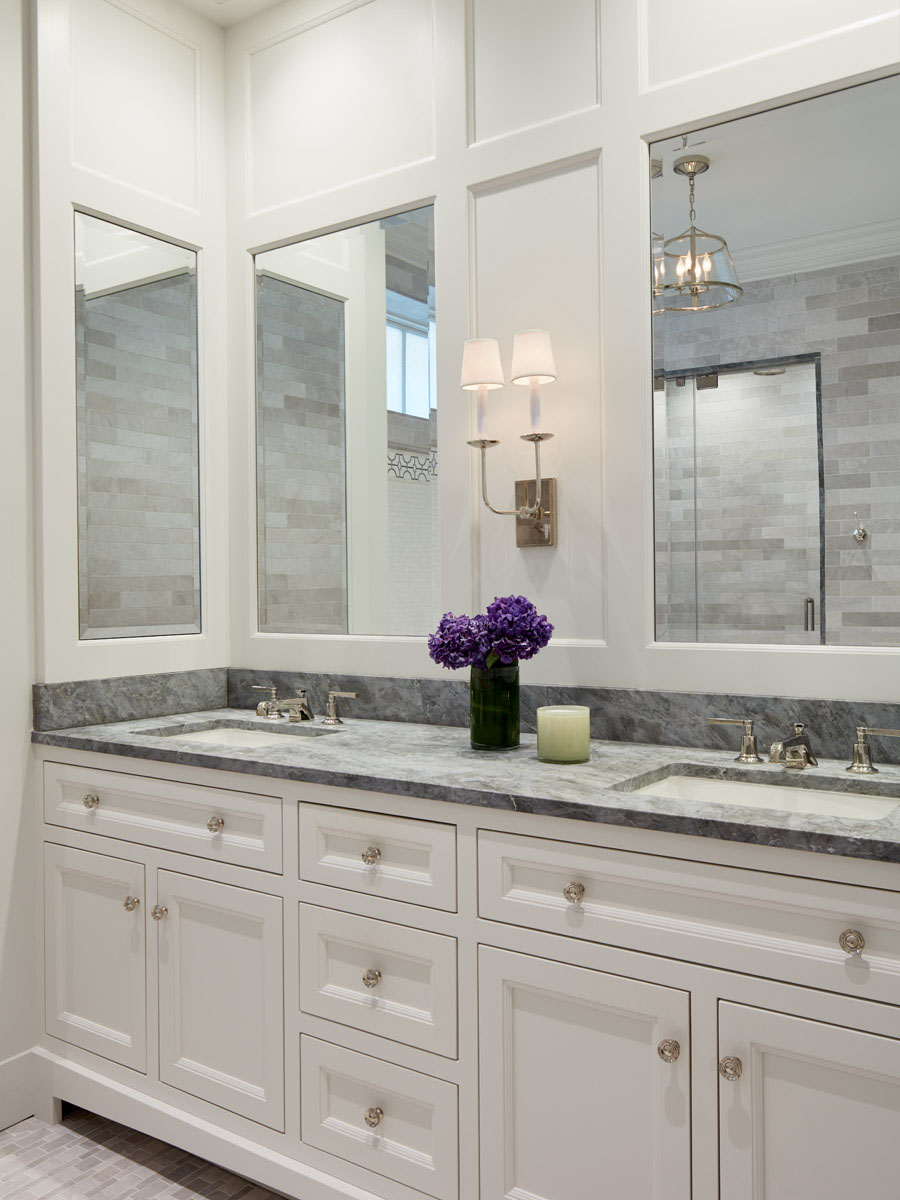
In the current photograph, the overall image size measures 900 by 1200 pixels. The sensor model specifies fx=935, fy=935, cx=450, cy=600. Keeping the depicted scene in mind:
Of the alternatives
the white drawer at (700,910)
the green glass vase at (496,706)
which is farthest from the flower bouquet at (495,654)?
the white drawer at (700,910)

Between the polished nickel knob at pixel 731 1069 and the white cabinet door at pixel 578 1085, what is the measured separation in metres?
0.05

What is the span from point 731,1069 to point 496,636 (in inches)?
34.5

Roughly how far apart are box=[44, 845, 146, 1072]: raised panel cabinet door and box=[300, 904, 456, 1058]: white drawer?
52 centimetres

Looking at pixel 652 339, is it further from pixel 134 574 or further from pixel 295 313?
pixel 134 574

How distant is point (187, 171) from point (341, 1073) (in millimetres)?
2330

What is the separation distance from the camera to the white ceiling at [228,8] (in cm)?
258

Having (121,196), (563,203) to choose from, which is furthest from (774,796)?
(121,196)

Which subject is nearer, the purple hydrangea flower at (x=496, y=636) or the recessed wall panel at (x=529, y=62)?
the purple hydrangea flower at (x=496, y=636)

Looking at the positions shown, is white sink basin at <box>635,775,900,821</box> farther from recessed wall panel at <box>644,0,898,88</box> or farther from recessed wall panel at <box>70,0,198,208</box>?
recessed wall panel at <box>70,0,198,208</box>

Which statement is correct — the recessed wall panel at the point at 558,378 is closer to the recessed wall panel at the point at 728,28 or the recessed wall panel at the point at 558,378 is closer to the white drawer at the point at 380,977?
the recessed wall panel at the point at 728,28

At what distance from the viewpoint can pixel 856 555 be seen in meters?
1.73

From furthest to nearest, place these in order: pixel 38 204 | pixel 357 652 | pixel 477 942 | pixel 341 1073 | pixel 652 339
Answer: pixel 357 652 < pixel 38 204 < pixel 652 339 < pixel 341 1073 < pixel 477 942

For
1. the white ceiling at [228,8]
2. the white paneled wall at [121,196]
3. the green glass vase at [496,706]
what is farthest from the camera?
the white ceiling at [228,8]

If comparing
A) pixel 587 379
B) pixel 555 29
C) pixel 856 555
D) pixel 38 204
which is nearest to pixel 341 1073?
pixel 856 555
